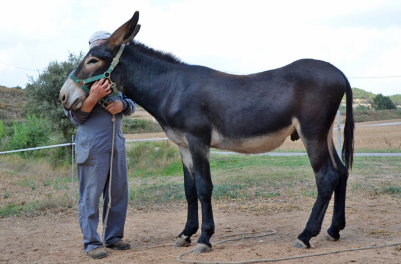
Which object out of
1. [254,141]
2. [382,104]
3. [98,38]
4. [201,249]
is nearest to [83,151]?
[98,38]

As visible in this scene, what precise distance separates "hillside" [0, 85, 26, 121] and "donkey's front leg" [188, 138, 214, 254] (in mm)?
39906

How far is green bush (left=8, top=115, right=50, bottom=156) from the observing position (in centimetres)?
1488

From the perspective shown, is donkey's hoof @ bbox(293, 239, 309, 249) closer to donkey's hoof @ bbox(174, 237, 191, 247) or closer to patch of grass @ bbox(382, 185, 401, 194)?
donkey's hoof @ bbox(174, 237, 191, 247)

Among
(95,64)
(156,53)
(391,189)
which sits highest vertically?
(156,53)

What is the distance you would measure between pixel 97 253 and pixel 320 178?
8.70 ft

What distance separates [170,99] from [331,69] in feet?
6.08

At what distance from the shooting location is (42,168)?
13.2 meters

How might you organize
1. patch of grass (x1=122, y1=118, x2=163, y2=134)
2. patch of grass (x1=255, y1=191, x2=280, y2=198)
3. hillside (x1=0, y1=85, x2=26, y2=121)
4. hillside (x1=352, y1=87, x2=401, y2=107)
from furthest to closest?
hillside (x1=352, y1=87, x2=401, y2=107) → hillside (x1=0, y1=85, x2=26, y2=121) → patch of grass (x1=122, y1=118, x2=163, y2=134) → patch of grass (x1=255, y1=191, x2=280, y2=198)

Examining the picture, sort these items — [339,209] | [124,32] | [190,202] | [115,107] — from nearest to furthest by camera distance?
[124,32] < [339,209] < [115,107] < [190,202]

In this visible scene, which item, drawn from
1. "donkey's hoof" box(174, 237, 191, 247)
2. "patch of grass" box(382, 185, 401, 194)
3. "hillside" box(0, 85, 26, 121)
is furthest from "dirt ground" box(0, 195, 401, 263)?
"hillside" box(0, 85, 26, 121)

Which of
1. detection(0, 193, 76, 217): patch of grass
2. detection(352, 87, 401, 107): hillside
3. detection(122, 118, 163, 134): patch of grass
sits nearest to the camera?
detection(0, 193, 76, 217): patch of grass

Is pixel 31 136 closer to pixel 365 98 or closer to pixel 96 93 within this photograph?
pixel 96 93

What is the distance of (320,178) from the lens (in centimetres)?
395

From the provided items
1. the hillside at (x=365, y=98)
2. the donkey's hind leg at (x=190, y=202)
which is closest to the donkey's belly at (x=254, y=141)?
the donkey's hind leg at (x=190, y=202)
